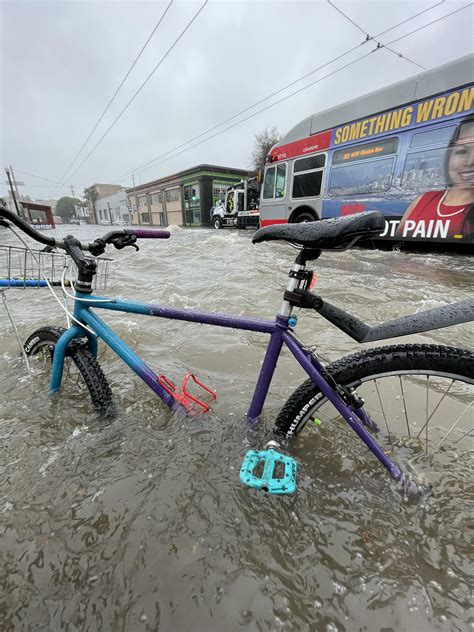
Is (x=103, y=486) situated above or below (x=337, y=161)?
below

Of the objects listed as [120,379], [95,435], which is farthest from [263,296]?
[95,435]

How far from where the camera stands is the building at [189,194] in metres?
31.1

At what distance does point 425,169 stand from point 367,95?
2527 millimetres

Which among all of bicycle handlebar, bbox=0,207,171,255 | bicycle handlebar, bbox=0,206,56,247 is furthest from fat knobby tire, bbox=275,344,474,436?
bicycle handlebar, bbox=0,206,56,247

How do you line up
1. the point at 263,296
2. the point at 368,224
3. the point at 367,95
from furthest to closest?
the point at 367,95 < the point at 263,296 < the point at 368,224

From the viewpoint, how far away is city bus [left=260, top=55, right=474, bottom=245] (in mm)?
5910

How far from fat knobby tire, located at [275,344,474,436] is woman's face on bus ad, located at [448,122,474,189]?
6847 millimetres

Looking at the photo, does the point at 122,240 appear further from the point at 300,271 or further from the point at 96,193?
the point at 96,193

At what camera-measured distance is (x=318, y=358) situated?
1363mm

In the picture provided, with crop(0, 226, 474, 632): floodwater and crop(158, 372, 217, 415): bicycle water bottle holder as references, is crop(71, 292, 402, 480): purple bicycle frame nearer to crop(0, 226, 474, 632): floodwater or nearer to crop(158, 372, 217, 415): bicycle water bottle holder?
crop(158, 372, 217, 415): bicycle water bottle holder

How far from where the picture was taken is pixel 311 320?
3.54 meters

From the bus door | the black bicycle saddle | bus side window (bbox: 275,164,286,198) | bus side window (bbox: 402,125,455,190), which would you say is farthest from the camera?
the bus door

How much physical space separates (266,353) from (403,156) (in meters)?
7.65

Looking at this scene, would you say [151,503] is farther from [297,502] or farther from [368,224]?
[368,224]
